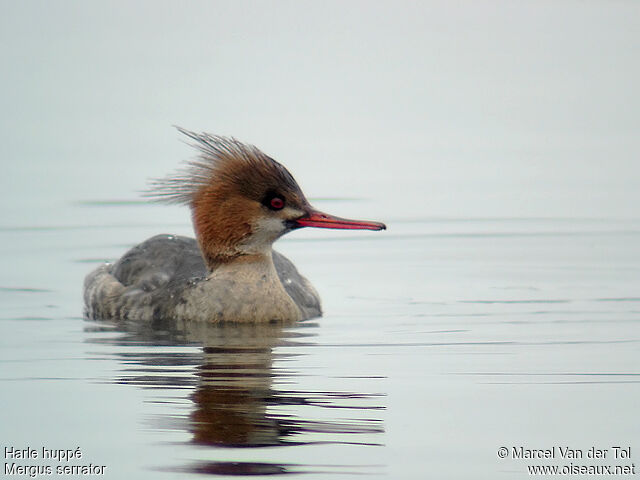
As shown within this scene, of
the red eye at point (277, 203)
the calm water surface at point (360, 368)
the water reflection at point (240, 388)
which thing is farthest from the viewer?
the red eye at point (277, 203)

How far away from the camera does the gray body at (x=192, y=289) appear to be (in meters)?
10.6

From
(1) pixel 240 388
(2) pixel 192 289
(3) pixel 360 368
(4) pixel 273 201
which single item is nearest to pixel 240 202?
(4) pixel 273 201

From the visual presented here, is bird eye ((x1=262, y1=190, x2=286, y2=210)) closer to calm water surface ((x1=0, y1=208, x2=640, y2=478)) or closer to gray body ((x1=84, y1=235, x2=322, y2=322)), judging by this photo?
gray body ((x1=84, y1=235, x2=322, y2=322))

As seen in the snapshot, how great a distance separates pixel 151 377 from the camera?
28.5 feet

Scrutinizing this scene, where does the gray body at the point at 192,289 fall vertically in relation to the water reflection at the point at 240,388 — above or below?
above

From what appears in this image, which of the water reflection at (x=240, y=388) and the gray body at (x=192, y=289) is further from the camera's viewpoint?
the gray body at (x=192, y=289)

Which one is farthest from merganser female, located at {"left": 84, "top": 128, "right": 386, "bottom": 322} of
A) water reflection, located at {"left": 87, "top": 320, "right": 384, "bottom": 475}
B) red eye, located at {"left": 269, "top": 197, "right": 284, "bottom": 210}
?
water reflection, located at {"left": 87, "top": 320, "right": 384, "bottom": 475}

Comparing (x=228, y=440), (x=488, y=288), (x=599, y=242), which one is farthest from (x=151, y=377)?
(x=599, y=242)

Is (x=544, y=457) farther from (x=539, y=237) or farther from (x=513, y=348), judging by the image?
(x=539, y=237)

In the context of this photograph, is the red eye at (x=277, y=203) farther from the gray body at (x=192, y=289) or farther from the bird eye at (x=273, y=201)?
the gray body at (x=192, y=289)

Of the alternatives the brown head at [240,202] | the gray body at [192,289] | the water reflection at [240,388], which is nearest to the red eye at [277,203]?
the brown head at [240,202]

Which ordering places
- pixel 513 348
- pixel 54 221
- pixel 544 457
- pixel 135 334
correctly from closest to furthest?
pixel 544 457, pixel 513 348, pixel 135 334, pixel 54 221

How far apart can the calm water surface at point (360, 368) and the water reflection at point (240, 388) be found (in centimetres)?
2

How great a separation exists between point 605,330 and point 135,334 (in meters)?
3.08
